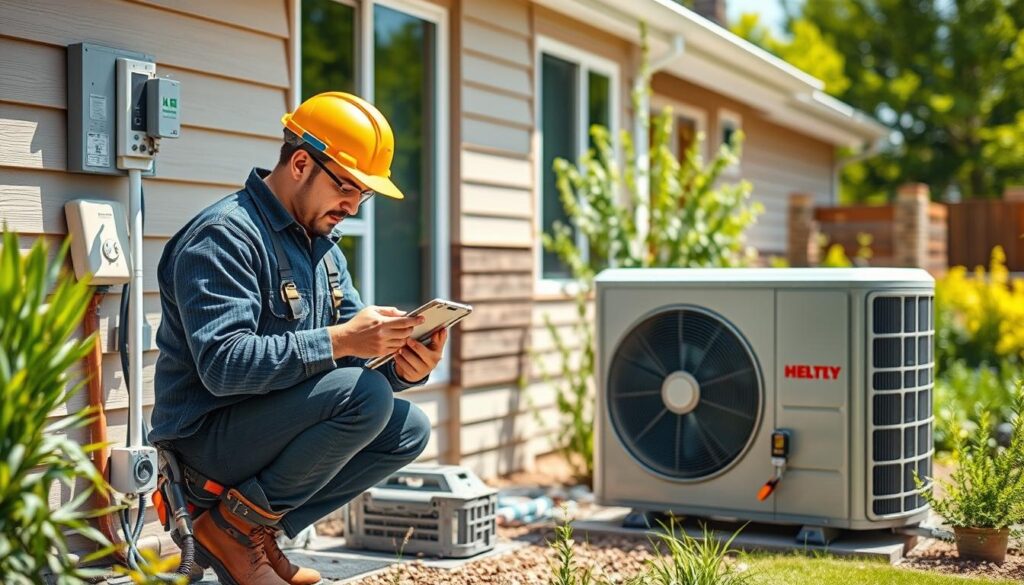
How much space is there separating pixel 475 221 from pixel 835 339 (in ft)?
7.37

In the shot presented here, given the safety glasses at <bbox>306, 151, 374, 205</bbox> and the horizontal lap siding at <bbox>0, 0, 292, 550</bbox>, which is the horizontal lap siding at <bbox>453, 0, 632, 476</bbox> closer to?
the horizontal lap siding at <bbox>0, 0, 292, 550</bbox>

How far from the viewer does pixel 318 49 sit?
5.38 meters

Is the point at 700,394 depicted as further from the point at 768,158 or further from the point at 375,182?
the point at 768,158

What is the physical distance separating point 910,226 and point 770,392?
320 inches

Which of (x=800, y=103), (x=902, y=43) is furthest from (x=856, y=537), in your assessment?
(x=902, y=43)

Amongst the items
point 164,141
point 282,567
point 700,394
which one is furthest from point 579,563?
point 164,141

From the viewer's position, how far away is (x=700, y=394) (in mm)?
4555

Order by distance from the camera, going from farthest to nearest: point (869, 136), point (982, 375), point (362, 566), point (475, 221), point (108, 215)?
point (869, 136) < point (982, 375) < point (475, 221) < point (362, 566) < point (108, 215)

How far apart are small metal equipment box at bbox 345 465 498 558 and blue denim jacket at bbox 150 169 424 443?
1.07m

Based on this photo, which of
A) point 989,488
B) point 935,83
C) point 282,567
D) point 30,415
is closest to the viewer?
point 30,415

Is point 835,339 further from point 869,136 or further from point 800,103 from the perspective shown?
point 869,136

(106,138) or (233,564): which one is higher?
(106,138)

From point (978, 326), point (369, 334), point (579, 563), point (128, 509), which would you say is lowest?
point (579, 563)

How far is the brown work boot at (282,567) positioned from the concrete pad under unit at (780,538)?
4.61 feet
